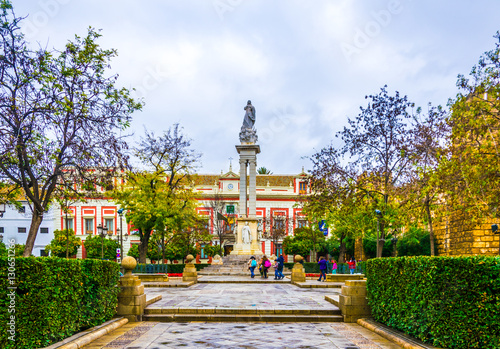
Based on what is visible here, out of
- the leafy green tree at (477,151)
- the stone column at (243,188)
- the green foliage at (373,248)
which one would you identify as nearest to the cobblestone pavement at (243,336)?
the leafy green tree at (477,151)

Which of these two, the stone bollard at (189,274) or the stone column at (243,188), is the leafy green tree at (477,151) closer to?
the stone bollard at (189,274)

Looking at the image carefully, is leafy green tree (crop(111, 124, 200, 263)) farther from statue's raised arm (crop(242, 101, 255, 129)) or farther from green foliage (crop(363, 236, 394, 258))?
green foliage (crop(363, 236, 394, 258))

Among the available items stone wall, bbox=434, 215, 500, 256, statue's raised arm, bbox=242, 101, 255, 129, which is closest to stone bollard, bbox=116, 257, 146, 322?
stone wall, bbox=434, 215, 500, 256

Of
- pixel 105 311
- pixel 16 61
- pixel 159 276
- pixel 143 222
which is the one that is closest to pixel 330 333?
pixel 105 311

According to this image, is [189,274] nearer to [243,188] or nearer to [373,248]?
[243,188]

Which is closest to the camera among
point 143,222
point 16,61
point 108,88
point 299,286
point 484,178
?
point 16,61

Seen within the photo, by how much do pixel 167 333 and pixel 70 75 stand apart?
30.6 ft

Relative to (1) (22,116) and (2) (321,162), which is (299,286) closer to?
(2) (321,162)

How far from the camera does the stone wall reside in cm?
2558

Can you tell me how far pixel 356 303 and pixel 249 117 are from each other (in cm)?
3041

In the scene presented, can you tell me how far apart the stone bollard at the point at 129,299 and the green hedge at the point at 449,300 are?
5825 millimetres

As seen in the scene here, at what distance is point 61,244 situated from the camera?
5969cm

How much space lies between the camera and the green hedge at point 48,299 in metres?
6.80

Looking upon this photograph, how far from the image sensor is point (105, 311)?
10414 mm
